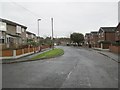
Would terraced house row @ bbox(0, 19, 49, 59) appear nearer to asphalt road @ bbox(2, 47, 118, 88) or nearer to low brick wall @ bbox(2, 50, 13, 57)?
low brick wall @ bbox(2, 50, 13, 57)

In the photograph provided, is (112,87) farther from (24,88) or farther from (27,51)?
(27,51)

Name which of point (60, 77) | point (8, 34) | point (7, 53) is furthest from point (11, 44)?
point (60, 77)

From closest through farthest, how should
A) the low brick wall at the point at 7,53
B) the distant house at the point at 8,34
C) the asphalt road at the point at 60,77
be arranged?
the asphalt road at the point at 60,77 → the low brick wall at the point at 7,53 → the distant house at the point at 8,34

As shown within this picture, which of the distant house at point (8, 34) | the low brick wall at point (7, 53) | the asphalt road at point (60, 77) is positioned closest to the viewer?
the asphalt road at point (60, 77)

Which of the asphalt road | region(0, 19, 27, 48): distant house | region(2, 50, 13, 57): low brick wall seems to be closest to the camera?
the asphalt road

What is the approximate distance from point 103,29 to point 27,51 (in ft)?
129

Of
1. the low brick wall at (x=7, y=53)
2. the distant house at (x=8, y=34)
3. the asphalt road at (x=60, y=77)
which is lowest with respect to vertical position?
the asphalt road at (x=60, y=77)

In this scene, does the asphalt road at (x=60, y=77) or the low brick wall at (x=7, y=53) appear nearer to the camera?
the asphalt road at (x=60, y=77)

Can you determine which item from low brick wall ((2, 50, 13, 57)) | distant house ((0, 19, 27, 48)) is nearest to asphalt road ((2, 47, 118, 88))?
low brick wall ((2, 50, 13, 57))

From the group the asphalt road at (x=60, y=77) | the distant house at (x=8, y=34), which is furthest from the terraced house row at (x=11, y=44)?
the asphalt road at (x=60, y=77)

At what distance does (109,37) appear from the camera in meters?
60.7

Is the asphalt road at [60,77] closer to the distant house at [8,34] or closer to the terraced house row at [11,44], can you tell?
the terraced house row at [11,44]

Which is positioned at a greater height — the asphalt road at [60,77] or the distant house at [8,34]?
the distant house at [8,34]

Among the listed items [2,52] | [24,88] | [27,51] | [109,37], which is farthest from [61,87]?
[109,37]
